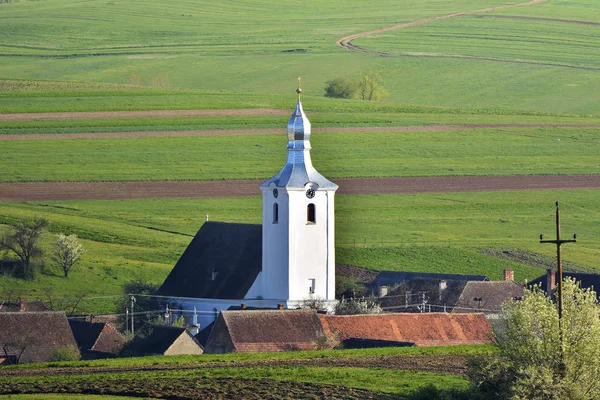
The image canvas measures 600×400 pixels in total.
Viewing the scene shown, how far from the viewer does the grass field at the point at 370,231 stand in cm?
7894

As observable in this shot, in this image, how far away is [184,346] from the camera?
58.6 metres

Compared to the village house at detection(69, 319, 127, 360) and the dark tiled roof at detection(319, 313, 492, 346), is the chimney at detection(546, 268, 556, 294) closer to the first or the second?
the dark tiled roof at detection(319, 313, 492, 346)

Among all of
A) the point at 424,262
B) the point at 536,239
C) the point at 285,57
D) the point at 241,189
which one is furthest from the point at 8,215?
the point at 285,57

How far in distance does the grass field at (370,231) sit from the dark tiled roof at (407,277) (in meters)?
2.62

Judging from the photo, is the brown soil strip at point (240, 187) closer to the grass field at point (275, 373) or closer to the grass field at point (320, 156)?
the grass field at point (320, 156)

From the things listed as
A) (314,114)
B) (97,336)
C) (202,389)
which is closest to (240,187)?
(314,114)

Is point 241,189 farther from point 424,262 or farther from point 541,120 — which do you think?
point 541,120

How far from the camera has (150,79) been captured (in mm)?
140500

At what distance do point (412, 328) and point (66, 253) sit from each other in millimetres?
23771

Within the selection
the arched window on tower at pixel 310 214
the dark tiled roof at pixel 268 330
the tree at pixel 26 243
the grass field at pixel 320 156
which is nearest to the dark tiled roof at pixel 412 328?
the dark tiled roof at pixel 268 330

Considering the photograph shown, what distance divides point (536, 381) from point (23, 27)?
12263cm

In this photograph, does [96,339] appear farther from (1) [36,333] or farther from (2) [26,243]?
(2) [26,243]

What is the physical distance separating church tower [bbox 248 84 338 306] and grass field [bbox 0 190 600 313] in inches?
312

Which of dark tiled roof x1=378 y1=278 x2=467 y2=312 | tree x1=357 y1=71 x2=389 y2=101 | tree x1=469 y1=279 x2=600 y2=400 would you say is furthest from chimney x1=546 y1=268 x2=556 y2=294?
tree x1=357 y1=71 x2=389 y2=101
